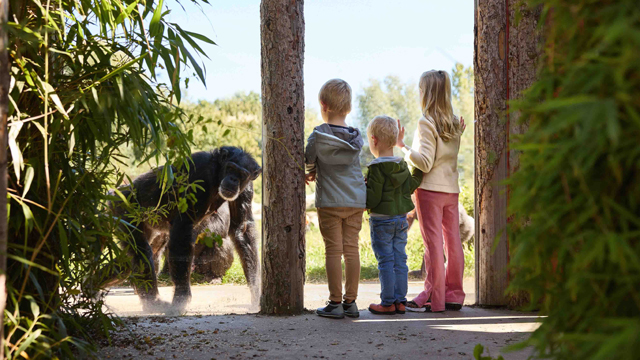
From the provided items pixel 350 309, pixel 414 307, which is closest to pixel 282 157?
pixel 350 309

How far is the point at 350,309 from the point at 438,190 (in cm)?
99

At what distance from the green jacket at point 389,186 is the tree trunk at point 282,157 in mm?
Result: 465

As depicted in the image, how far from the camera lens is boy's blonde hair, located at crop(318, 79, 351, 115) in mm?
3658

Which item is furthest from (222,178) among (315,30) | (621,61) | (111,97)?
(621,61)

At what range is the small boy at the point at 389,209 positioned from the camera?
364cm

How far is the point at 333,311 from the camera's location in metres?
3.54

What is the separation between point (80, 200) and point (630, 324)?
6.58 ft

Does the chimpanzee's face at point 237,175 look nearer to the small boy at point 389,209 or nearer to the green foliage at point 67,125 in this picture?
the small boy at point 389,209

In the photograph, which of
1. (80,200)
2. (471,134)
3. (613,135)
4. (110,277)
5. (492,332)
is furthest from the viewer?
(471,134)

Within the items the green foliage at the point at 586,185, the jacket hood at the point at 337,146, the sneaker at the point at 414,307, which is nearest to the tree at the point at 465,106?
the jacket hood at the point at 337,146

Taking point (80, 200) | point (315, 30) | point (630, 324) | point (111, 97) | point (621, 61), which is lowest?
point (630, 324)

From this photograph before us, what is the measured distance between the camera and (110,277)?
105 inches

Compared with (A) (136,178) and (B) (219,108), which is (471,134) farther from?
(A) (136,178)

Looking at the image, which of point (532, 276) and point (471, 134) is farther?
point (471, 134)
